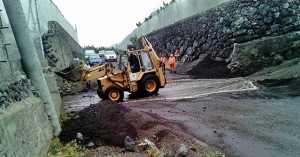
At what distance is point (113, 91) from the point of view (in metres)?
15.0

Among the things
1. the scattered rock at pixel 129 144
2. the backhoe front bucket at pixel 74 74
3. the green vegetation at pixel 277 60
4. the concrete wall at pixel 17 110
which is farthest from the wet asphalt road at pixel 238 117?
the concrete wall at pixel 17 110

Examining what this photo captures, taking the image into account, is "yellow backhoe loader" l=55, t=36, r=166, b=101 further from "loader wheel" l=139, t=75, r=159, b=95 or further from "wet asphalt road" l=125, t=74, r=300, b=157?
"wet asphalt road" l=125, t=74, r=300, b=157

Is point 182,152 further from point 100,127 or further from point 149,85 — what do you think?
point 149,85

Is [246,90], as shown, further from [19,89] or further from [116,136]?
[19,89]

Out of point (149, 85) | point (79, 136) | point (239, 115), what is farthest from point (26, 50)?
point (149, 85)

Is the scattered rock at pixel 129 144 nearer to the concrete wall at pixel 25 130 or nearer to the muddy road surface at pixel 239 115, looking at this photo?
the concrete wall at pixel 25 130

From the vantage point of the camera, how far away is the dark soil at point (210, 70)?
18.8 metres

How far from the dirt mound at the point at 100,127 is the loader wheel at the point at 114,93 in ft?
14.7

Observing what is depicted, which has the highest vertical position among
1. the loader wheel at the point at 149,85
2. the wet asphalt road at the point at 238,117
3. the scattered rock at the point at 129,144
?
the loader wheel at the point at 149,85

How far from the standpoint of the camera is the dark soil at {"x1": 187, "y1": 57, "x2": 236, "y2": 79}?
18833mm

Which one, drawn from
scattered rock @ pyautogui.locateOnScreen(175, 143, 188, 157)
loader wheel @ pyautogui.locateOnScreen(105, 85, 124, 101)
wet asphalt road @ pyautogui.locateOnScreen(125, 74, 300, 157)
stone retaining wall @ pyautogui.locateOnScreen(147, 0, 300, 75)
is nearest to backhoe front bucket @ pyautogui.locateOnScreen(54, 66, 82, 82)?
loader wheel @ pyautogui.locateOnScreen(105, 85, 124, 101)

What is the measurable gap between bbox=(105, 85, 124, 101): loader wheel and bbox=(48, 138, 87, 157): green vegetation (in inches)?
298

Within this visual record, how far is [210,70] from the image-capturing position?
68.6 feet

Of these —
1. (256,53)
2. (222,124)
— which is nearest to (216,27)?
(256,53)
